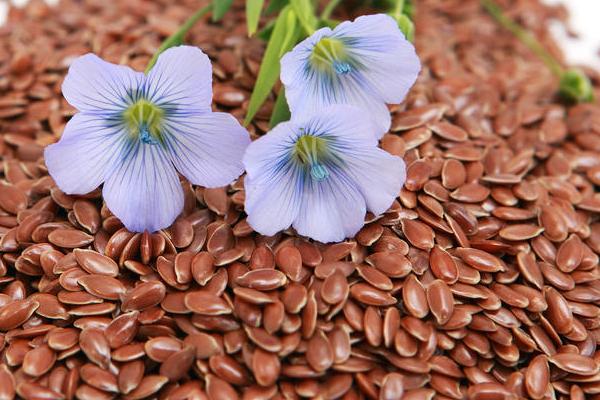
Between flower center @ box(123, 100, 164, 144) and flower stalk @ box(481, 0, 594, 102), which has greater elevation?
flower center @ box(123, 100, 164, 144)

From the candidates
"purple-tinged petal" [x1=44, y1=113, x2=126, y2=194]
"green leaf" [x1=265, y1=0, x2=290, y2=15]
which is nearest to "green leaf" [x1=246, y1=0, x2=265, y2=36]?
"green leaf" [x1=265, y1=0, x2=290, y2=15]

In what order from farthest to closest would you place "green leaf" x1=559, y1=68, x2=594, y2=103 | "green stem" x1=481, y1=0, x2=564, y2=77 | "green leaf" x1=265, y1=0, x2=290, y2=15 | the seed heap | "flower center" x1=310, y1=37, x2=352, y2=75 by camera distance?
"green stem" x1=481, y1=0, x2=564, y2=77 → "green leaf" x1=559, y1=68, x2=594, y2=103 → "green leaf" x1=265, y1=0, x2=290, y2=15 → "flower center" x1=310, y1=37, x2=352, y2=75 → the seed heap

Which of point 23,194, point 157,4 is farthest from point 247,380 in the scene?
point 157,4

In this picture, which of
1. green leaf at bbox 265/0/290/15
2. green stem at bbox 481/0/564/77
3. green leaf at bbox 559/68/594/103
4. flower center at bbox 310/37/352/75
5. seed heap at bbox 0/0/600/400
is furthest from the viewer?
green stem at bbox 481/0/564/77

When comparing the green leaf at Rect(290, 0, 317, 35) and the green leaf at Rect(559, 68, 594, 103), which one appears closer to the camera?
the green leaf at Rect(290, 0, 317, 35)

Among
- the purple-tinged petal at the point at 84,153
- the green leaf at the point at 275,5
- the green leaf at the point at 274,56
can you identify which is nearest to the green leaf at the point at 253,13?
the green leaf at the point at 274,56

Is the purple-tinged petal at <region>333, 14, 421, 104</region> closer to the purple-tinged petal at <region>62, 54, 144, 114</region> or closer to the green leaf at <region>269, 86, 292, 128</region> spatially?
the green leaf at <region>269, 86, 292, 128</region>

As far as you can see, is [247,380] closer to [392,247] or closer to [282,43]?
[392,247]
